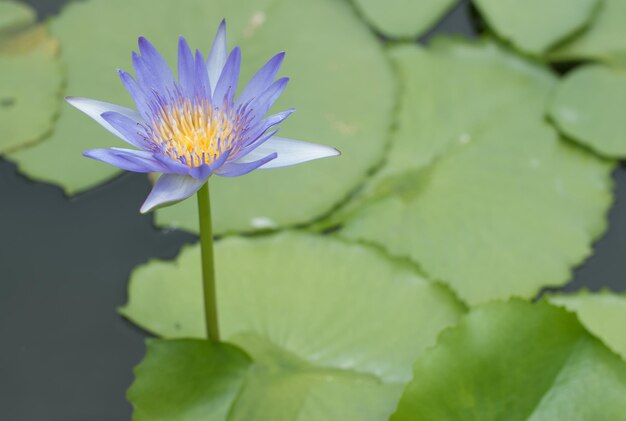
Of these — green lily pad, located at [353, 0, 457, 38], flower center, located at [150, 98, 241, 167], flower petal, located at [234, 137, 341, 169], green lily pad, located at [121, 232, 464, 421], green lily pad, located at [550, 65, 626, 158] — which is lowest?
green lily pad, located at [121, 232, 464, 421]

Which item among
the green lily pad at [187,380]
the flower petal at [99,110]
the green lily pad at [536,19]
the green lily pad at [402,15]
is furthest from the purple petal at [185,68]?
the green lily pad at [536,19]

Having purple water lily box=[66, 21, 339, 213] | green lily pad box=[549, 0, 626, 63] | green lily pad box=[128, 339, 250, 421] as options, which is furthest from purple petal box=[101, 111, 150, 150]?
green lily pad box=[549, 0, 626, 63]

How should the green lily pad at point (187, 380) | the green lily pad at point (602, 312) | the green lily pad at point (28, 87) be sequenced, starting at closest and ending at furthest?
the green lily pad at point (187, 380) → the green lily pad at point (602, 312) → the green lily pad at point (28, 87)

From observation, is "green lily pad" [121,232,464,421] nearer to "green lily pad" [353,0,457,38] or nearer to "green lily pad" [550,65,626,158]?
"green lily pad" [550,65,626,158]

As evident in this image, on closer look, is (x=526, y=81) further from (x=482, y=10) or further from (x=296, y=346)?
(x=296, y=346)

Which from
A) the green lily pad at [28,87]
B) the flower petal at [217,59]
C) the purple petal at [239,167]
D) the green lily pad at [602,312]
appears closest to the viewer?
the purple petal at [239,167]

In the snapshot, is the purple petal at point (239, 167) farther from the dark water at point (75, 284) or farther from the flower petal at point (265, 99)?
the dark water at point (75, 284)
